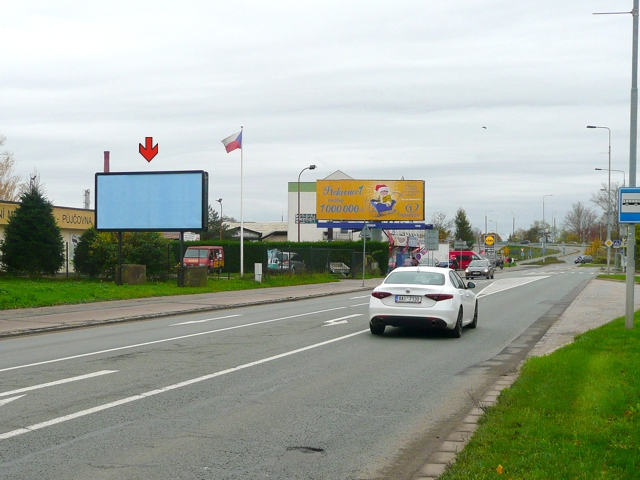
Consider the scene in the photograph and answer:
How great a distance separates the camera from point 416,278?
16375mm

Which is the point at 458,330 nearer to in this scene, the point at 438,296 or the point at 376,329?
the point at 438,296

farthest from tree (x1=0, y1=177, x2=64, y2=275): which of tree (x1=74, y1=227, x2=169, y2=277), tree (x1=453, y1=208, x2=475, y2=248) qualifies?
tree (x1=453, y1=208, x2=475, y2=248)

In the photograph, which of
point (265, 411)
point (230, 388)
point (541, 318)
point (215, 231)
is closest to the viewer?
point (265, 411)

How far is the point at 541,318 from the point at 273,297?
12031 millimetres

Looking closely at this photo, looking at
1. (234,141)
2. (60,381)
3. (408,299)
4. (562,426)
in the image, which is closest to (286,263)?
(234,141)

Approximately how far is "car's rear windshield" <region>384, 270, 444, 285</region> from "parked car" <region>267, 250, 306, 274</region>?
30.7 metres

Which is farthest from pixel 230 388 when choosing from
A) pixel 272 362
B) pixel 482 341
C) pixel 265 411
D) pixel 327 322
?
pixel 327 322

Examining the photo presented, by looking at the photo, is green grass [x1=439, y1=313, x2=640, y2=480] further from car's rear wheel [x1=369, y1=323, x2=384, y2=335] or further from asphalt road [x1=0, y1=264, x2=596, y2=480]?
car's rear wheel [x1=369, y1=323, x2=384, y2=335]

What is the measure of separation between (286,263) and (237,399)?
39.2m

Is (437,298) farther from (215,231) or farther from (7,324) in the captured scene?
(215,231)

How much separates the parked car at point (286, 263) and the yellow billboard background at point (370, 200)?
24387mm

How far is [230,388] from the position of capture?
9883mm

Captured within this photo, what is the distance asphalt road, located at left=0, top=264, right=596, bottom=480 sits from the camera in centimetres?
644

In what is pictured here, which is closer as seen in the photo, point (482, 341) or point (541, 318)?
point (482, 341)
